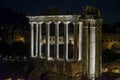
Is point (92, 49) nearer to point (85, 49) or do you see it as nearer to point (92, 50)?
point (92, 50)

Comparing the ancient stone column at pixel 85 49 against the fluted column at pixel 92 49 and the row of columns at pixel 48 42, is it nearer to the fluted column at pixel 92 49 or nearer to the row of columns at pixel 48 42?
the fluted column at pixel 92 49

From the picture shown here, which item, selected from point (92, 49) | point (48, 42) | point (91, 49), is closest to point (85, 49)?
point (91, 49)

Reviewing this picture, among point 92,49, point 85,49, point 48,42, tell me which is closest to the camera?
point 92,49

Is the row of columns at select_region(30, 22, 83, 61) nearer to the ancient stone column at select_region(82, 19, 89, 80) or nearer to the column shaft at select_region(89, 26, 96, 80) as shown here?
the ancient stone column at select_region(82, 19, 89, 80)

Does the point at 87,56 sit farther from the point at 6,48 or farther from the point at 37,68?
the point at 6,48

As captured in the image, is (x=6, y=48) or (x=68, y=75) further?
(x=6, y=48)

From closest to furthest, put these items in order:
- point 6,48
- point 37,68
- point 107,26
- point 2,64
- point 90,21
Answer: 1. point 90,21
2. point 37,68
3. point 2,64
4. point 6,48
5. point 107,26

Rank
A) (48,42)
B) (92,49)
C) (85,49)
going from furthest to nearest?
(48,42), (85,49), (92,49)

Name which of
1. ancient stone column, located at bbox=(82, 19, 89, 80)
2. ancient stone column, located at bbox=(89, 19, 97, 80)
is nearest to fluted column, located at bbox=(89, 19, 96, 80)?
ancient stone column, located at bbox=(89, 19, 97, 80)

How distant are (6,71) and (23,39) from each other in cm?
2339

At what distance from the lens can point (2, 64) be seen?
4278 centimetres

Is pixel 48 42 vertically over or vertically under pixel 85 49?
over

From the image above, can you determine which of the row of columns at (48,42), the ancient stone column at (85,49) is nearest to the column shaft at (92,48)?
the ancient stone column at (85,49)

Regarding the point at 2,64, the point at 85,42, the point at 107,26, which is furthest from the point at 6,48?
the point at 107,26
